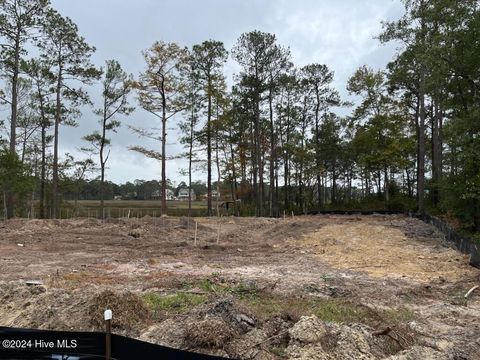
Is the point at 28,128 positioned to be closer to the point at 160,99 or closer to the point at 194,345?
the point at 160,99

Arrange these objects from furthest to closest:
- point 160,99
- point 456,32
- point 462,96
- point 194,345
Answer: point 160,99, point 462,96, point 456,32, point 194,345

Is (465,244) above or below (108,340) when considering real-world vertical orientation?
below

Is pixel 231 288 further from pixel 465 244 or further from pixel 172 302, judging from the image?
pixel 465 244

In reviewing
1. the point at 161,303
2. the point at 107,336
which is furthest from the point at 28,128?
the point at 107,336

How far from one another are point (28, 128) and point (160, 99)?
14243 millimetres

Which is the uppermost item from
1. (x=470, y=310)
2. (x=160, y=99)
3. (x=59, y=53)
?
(x=59, y=53)

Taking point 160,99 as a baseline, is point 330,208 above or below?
below

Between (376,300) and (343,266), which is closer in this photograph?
(376,300)

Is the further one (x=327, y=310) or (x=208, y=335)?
(x=327, y=310)

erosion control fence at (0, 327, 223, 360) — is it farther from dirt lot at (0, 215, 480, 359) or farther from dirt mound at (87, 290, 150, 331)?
dirt mound at (87, 290, 150, 331)

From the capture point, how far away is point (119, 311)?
6832 mm

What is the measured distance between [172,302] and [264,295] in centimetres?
187

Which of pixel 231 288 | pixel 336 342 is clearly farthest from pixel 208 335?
pixel 231 288

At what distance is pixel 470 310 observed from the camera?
8281 millimetres
